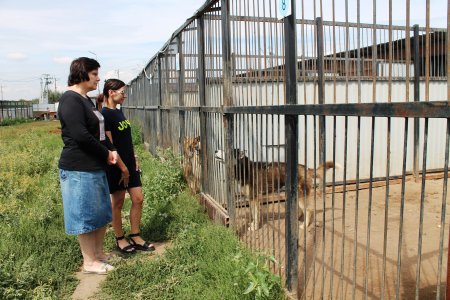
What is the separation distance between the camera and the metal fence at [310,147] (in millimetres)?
2016

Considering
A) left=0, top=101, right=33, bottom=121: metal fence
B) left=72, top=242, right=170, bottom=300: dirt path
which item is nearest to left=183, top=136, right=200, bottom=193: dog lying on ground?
left=72, top=242, right=170, bottom=300: dirt path

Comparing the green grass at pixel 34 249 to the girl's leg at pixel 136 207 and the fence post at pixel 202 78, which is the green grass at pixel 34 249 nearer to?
the girl's leg at pixel 136 207

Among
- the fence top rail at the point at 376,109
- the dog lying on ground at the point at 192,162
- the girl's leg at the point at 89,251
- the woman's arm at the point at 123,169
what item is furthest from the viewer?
the dog lying on ground at the point at 192,162

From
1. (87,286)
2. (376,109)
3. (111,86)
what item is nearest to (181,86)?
(111,86)

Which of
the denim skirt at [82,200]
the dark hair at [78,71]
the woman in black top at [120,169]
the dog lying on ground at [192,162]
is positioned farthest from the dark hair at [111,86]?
the dog lying on ground at [192,162]

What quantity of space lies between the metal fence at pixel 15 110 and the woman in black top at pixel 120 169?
4707 centimetres

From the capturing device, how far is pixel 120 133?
4371 millimetres

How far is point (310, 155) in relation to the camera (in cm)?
728

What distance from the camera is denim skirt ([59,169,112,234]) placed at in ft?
12.2

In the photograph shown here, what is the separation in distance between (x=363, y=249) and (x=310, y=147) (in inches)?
122

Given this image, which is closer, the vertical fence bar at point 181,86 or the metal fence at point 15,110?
the vertical fence bar at point 181,86

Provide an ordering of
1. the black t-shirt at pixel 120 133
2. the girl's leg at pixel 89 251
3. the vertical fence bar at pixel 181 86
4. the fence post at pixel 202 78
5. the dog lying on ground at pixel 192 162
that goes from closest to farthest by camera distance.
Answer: the girl's leg at pixel 89 251
the black t-shirt at pixel 120 133
the fence post at pixel 202 78
the dog lying on ground at pixel 192 162
the vertical fence bar at pixel 181 86

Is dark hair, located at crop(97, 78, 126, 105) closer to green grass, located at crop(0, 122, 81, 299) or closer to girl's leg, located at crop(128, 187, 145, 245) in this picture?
girl's leg, located at crop(128, 187, 145, 245)

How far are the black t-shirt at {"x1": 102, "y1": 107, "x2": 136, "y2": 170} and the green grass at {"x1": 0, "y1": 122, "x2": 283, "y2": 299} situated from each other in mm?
1075
